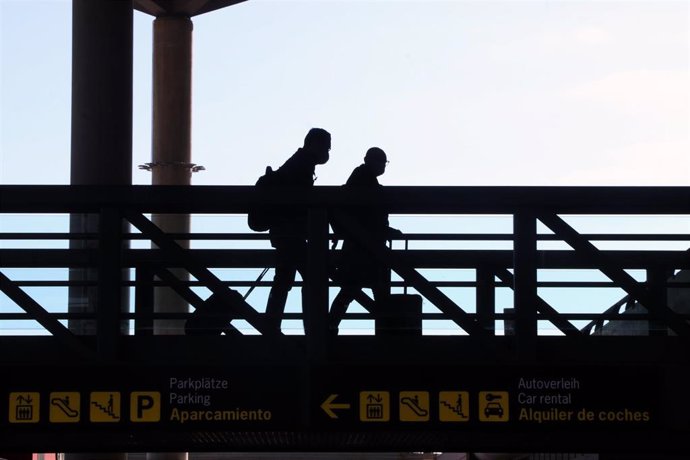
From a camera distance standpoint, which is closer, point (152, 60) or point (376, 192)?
point (376, 192)

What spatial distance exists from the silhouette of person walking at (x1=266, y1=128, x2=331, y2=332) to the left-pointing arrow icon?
32.0 inches

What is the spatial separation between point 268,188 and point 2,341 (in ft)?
8.12

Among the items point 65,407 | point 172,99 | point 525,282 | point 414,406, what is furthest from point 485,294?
point 172,99

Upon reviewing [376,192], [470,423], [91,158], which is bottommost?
[470,423]

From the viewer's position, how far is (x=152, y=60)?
31.1m

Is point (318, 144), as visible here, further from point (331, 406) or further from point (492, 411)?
point (492, 411)

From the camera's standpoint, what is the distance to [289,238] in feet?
40.8

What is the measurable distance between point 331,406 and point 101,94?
8.75 metres

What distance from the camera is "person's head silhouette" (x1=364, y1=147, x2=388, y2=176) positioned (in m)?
12.7

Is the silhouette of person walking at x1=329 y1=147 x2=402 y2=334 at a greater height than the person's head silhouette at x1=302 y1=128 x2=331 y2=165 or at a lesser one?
lesser

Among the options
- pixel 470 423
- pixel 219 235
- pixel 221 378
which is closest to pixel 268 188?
pixel 219 235

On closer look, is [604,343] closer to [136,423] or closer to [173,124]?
[136,423]

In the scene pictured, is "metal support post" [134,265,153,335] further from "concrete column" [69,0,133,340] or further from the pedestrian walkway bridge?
"concrete column" [69,0,133,340]

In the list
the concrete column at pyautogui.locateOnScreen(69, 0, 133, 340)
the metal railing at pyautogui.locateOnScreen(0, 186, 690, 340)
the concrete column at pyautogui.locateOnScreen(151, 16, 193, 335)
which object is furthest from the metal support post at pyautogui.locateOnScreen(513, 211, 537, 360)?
the concrete column at pyautogui.locateOnScreen(151, 16, 193, 335)
